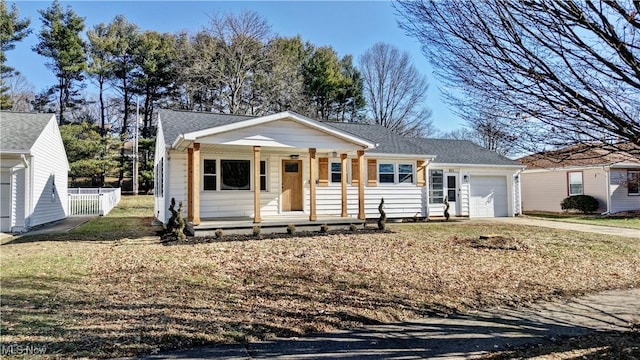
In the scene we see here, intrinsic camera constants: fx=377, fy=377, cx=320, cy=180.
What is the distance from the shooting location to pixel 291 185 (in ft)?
45.7

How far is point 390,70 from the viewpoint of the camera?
111 feet

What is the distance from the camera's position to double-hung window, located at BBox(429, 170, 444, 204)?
1731 centimetres

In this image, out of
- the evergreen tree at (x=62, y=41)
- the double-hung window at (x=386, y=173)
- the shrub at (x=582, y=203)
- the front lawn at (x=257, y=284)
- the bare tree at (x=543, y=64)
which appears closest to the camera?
the bare tree at (x=543, y=64)

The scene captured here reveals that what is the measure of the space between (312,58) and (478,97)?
1256 inches

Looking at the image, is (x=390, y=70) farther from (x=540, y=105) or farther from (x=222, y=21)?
(x=540, y=105)

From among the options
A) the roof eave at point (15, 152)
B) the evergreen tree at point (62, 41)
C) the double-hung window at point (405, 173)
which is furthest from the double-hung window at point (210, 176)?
the evergreen tree at point (62, 41)

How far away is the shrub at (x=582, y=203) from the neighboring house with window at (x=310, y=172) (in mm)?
4886

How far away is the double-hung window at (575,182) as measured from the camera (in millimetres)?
22047

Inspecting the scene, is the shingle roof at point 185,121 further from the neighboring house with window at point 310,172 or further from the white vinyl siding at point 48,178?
the white vinyl siding at point 48,178

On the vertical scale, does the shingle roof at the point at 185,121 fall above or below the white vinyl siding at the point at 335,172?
above

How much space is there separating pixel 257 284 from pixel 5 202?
40.4 feet

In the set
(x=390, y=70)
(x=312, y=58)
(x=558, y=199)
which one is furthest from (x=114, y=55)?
(x=558, y=199)

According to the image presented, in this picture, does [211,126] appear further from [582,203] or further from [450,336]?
[582,203]

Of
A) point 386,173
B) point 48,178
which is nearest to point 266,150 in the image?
point 386,173
